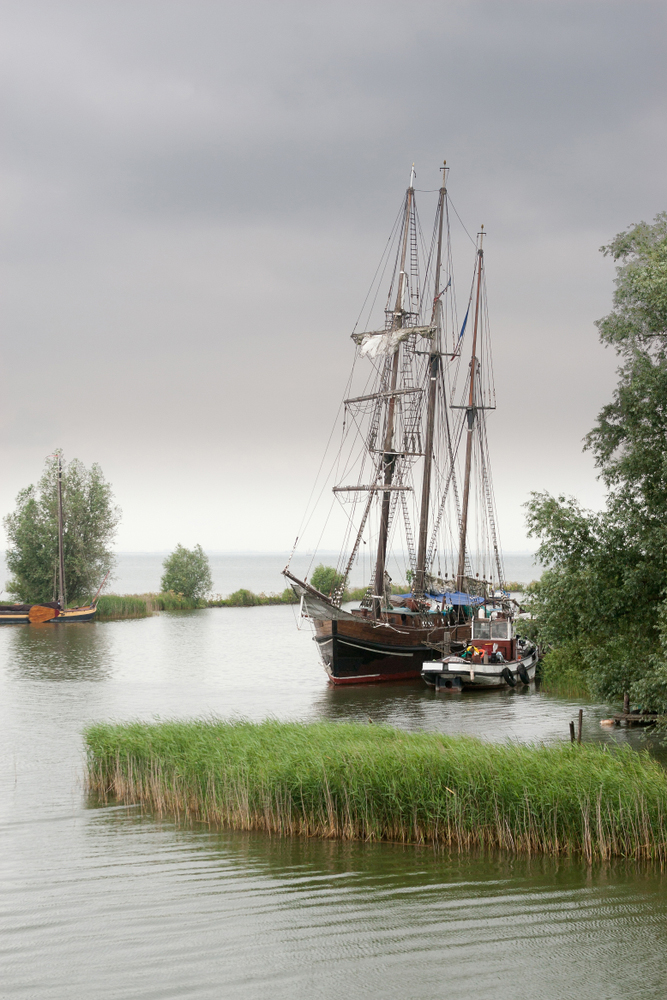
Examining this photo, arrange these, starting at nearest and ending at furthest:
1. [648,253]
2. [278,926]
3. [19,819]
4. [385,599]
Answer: [278,926] < [19,819] < [648,253] < [385,599]

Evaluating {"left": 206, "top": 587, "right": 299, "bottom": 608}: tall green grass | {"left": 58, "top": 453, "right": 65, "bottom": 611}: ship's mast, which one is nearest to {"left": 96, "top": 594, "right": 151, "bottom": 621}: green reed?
{"left": 58, "top": 453, "right": 65, "bottom": 611}: ship's mast

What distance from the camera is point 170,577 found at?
8969 cm

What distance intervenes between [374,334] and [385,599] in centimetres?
1412

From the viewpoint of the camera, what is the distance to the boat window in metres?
39.2

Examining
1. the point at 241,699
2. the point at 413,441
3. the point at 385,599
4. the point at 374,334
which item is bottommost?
the point at 241,699

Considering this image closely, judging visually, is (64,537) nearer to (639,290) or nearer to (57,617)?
(57,617)

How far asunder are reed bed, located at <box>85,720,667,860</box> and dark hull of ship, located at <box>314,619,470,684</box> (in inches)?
871

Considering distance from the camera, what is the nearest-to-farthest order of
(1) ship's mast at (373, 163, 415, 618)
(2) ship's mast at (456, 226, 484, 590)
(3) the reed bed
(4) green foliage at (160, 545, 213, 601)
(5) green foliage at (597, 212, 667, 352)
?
1. (3) the reed bed
2. (5) green foliage at (597, 212, 667, 352)
3. (1) ship's mast at (373, 163, 415, 618)
4. (2) ship's mast at (456, 226, 484, 590)
5. (4) green foliage at (160, 545, 213, 601)

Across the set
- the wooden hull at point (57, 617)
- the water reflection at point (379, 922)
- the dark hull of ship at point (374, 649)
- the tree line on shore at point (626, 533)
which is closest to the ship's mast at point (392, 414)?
the dark hull of ship at point (374, 649)

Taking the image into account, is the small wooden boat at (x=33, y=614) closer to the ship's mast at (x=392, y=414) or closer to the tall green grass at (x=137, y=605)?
the tall green grass at (x=137, y=605)

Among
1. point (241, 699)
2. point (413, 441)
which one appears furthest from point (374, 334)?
point (241, 699)

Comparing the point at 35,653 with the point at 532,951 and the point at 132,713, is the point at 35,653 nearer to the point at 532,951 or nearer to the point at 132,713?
the point at 132,713

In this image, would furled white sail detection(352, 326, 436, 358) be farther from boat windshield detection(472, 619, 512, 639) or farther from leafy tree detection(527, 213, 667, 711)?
leafy tree detection(527, 213, 667, 711)

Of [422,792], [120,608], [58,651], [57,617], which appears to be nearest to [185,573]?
[120,608]
